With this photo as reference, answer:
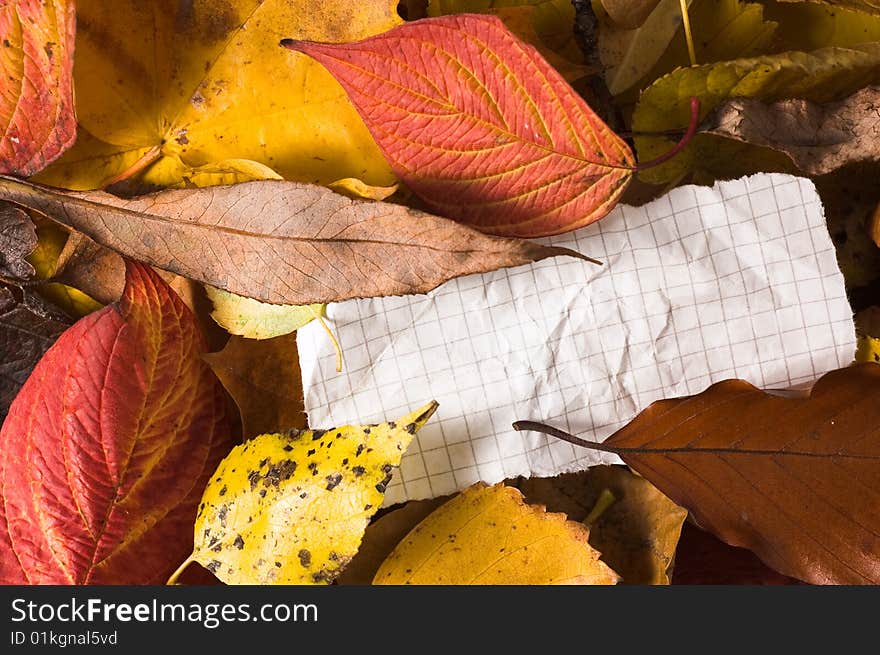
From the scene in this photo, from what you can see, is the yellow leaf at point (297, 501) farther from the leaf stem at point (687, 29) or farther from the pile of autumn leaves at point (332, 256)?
the leaf stem at point (687, 29)

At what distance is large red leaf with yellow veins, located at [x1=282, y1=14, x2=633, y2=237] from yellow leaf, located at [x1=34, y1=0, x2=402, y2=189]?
4 centimetres

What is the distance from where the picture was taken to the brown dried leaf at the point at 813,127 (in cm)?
46

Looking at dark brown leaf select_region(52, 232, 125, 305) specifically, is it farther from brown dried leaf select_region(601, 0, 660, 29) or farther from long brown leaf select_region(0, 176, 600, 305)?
brown dried leaf select_region(601, 0, 660, 29)

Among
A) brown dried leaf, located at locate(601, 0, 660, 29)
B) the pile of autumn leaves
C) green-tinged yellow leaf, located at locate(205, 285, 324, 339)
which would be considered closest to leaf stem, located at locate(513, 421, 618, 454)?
the pile of autumn leaves

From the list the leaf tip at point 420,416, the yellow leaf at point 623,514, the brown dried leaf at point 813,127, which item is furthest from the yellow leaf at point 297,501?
the brown dried leaf at point 813,127

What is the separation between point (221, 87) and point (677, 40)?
0.27m

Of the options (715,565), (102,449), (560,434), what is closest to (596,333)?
(560,434)

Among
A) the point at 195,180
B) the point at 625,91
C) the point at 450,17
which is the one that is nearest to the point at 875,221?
the point at 625,91

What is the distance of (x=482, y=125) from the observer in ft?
1.47

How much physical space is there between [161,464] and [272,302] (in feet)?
0.37

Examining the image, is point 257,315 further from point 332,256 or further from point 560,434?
point 560,434

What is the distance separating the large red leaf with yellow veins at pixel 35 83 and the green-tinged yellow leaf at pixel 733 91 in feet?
1.02

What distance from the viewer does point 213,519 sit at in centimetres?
46

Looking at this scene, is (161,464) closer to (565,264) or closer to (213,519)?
(213,519)
